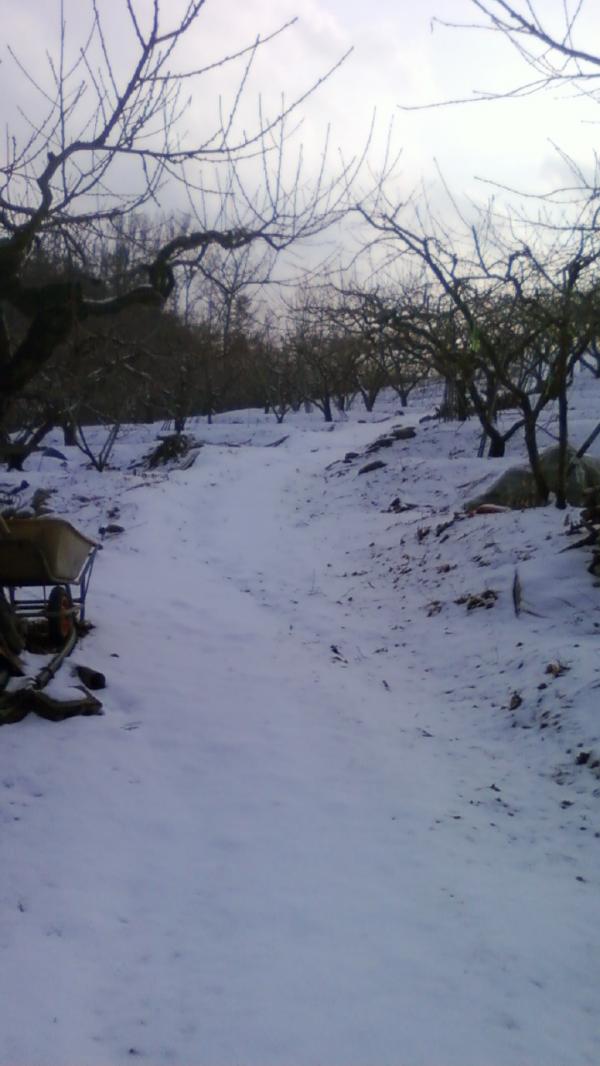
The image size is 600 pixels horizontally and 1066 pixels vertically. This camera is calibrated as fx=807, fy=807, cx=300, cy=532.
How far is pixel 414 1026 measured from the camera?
271 centimetres

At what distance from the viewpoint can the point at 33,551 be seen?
5.87m

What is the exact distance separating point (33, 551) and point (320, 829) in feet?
9.81

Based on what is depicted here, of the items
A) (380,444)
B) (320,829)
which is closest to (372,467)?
(380,444)

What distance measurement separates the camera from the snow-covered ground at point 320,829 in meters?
2.75

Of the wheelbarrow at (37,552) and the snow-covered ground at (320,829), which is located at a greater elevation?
the wheelbarrow at (37,552)

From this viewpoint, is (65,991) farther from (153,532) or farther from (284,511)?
(284,511)

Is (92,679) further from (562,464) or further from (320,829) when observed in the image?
(562,464)

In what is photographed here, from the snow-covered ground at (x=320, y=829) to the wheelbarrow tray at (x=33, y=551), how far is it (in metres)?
0.83

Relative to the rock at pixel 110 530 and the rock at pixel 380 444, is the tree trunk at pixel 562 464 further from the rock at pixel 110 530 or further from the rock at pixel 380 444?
the rock at pixel 380 444

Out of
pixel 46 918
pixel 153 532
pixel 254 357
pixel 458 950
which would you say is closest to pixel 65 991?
pixel 46 918

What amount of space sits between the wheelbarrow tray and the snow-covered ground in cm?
83

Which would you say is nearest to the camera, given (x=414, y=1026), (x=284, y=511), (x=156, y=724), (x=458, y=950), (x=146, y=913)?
(x=414, y=1026)

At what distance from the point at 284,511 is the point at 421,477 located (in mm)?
3002

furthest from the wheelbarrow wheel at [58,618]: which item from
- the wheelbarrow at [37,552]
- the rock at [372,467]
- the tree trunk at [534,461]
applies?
the rock at [372,467]
